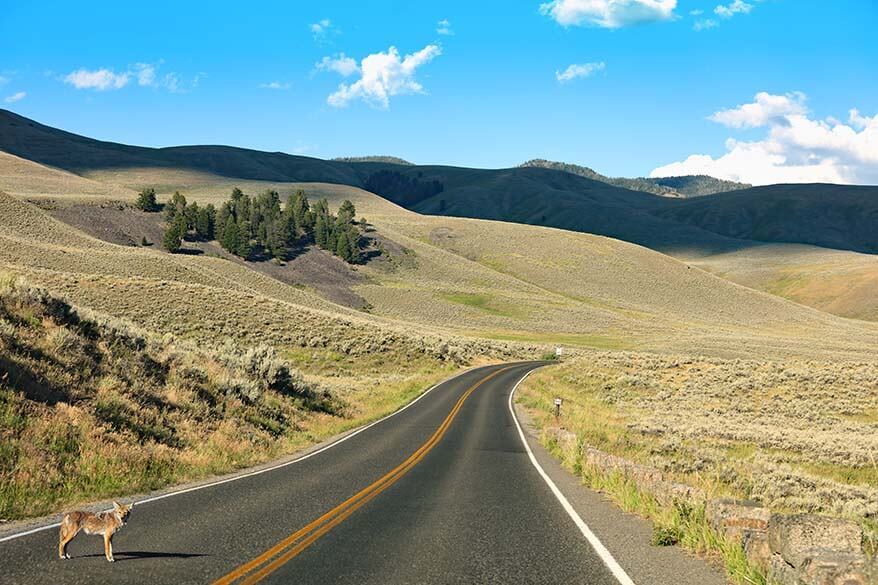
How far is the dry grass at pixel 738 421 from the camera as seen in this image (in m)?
15.9

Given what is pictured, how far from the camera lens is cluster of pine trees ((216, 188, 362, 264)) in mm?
116875

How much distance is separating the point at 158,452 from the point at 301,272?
4186 inches

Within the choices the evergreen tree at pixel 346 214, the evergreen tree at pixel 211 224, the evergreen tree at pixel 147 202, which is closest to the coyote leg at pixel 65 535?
the evergreen tree at pixel 211 224

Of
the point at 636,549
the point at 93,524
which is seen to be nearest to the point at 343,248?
the point at 636,549

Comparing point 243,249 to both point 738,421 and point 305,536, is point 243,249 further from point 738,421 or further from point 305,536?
point 305,536

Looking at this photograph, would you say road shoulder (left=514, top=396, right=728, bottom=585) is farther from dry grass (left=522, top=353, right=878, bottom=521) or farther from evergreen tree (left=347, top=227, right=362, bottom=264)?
evergreen tree (left=347, top=227, right=362, bottom=264)

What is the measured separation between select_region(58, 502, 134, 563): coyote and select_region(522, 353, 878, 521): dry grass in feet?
31.8

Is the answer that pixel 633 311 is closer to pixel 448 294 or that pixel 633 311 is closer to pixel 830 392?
pixel 448 294

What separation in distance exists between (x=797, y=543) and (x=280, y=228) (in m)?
126

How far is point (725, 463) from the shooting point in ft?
61.1

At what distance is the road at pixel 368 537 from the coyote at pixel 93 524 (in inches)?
7.6

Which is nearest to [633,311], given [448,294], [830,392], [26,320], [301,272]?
[448,294]

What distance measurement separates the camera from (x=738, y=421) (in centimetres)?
2892

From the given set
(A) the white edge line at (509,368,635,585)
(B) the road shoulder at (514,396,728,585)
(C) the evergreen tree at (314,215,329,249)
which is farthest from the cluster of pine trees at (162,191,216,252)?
(B) the road shoulder at (514,396,728,585)
